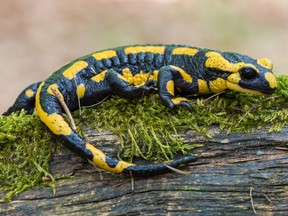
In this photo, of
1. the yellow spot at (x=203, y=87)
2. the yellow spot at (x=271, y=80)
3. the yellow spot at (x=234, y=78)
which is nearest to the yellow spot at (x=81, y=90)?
the yellow spot at (x=203, y=87)

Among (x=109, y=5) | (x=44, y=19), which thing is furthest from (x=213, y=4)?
(x=44, y=19)

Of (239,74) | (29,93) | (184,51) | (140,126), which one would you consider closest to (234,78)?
(239,74)

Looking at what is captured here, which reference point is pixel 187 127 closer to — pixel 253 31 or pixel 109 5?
pixel 253 31

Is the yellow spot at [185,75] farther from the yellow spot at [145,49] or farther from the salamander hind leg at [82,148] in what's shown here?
the salamander hind leg at [82,148]

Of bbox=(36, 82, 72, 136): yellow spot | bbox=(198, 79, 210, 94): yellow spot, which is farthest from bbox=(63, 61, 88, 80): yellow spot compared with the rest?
bbox=(198, 79, 210, 94): yellow spot

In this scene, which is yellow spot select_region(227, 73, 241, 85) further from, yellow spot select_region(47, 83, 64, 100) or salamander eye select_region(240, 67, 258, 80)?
yellow spot select_region(47, 83, 64, 100)

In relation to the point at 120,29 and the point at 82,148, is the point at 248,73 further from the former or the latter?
the point at 120,29
